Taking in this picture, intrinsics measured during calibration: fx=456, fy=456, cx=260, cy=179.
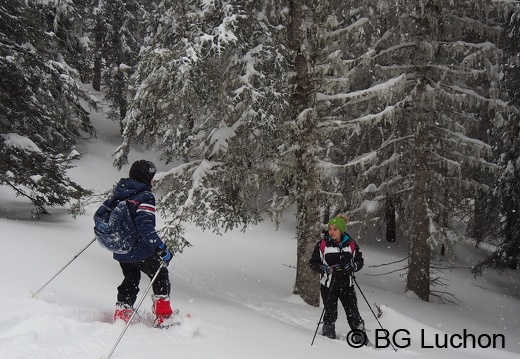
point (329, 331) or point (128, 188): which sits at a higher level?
point (128, 188)

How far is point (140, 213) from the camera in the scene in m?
5.07

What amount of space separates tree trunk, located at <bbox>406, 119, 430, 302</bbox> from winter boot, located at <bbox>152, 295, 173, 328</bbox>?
→ 9103mm

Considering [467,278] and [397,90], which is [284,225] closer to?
[467,278]

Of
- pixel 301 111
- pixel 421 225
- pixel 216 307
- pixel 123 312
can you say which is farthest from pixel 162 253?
pixel 421 225

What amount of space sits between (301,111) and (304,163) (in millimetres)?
1127

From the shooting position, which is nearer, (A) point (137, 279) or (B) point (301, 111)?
(A) point (137, 279)

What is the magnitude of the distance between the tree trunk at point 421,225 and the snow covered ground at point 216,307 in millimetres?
630

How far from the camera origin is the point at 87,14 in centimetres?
2570

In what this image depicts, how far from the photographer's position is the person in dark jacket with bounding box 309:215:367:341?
687 centimetres

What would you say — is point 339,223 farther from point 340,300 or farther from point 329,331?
point 329,331

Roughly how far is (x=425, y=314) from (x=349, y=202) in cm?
408

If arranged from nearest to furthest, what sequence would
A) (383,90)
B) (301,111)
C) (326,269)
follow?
(326,269) → (301,111) → (383,90)

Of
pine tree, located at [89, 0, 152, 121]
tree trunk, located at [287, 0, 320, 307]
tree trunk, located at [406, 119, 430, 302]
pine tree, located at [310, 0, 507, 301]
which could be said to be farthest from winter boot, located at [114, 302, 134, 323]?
pine tree, located at [89, 0, 152, 121]

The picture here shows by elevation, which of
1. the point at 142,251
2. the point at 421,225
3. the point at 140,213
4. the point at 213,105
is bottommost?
the point at 421,225
